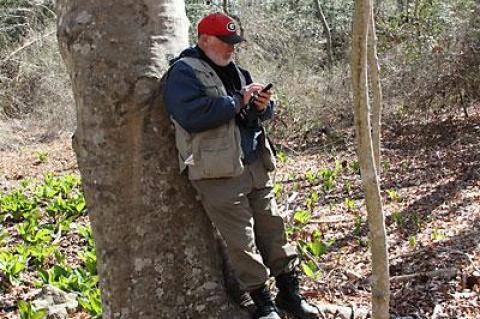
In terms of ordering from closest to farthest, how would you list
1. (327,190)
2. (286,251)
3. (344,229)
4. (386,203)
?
(286,251), (344,229), (386,203), (327,190)

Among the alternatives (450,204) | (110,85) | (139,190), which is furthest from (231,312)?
(450,204)

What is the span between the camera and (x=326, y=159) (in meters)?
12.7

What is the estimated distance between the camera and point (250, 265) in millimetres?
3240

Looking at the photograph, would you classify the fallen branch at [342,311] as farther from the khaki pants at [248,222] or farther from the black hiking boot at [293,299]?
the khaki pants at [248,222]

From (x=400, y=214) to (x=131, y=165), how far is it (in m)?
4.67

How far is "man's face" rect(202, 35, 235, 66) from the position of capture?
3.31 m

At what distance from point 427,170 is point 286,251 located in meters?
7.43

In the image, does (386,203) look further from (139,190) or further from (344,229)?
(139,190)

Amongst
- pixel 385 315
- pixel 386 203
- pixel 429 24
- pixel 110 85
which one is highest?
pixel 429 24

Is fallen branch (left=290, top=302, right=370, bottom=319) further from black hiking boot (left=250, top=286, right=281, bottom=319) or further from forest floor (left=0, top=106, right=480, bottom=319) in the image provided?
black hiking boot (left=250, top=286, right=281, bottom=319)

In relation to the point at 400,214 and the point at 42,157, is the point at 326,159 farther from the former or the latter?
the point at 42,157

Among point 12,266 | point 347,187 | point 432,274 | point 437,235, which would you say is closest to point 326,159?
point 347,187

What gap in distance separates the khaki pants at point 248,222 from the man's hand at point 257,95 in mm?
361

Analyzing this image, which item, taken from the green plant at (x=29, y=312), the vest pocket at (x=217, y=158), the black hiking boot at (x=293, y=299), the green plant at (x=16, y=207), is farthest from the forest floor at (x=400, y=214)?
the green plant at (x=16, y=207)
